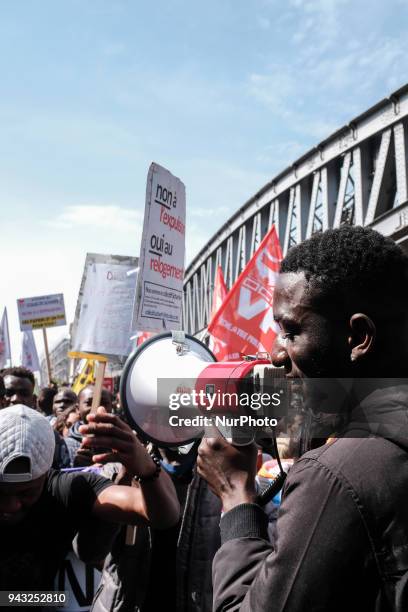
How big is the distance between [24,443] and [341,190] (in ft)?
70.6

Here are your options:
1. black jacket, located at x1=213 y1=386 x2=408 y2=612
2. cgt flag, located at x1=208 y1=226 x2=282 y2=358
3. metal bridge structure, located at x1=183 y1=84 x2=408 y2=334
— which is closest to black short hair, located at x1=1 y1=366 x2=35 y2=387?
cgt flag, located at x1=208 y1=226 x2=282 y2=358

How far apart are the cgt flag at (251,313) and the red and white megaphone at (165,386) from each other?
4108 millimetres

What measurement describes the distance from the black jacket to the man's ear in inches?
5.6

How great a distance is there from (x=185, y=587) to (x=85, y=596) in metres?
0.59

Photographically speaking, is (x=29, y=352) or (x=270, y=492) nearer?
(x=270, y=492)

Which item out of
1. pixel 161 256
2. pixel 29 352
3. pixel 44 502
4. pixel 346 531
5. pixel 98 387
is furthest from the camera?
pixel 29 352

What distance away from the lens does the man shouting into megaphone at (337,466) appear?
1028 millimetres

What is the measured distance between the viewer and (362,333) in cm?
124

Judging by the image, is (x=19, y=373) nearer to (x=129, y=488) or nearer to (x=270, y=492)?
(x=129, y=488)

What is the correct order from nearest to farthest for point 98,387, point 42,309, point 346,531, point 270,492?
point 346,531, point 270,492, point 98,387, point 42,309

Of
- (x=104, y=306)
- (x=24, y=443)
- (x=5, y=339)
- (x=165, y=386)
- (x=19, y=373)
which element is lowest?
(x=24, y=443)

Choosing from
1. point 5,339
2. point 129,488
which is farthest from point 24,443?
point 5,339

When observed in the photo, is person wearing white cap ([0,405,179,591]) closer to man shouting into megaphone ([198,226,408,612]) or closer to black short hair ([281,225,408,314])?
man shouting into megaphone ([198,226,408,612])

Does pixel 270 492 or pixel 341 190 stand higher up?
pixel 341 190
